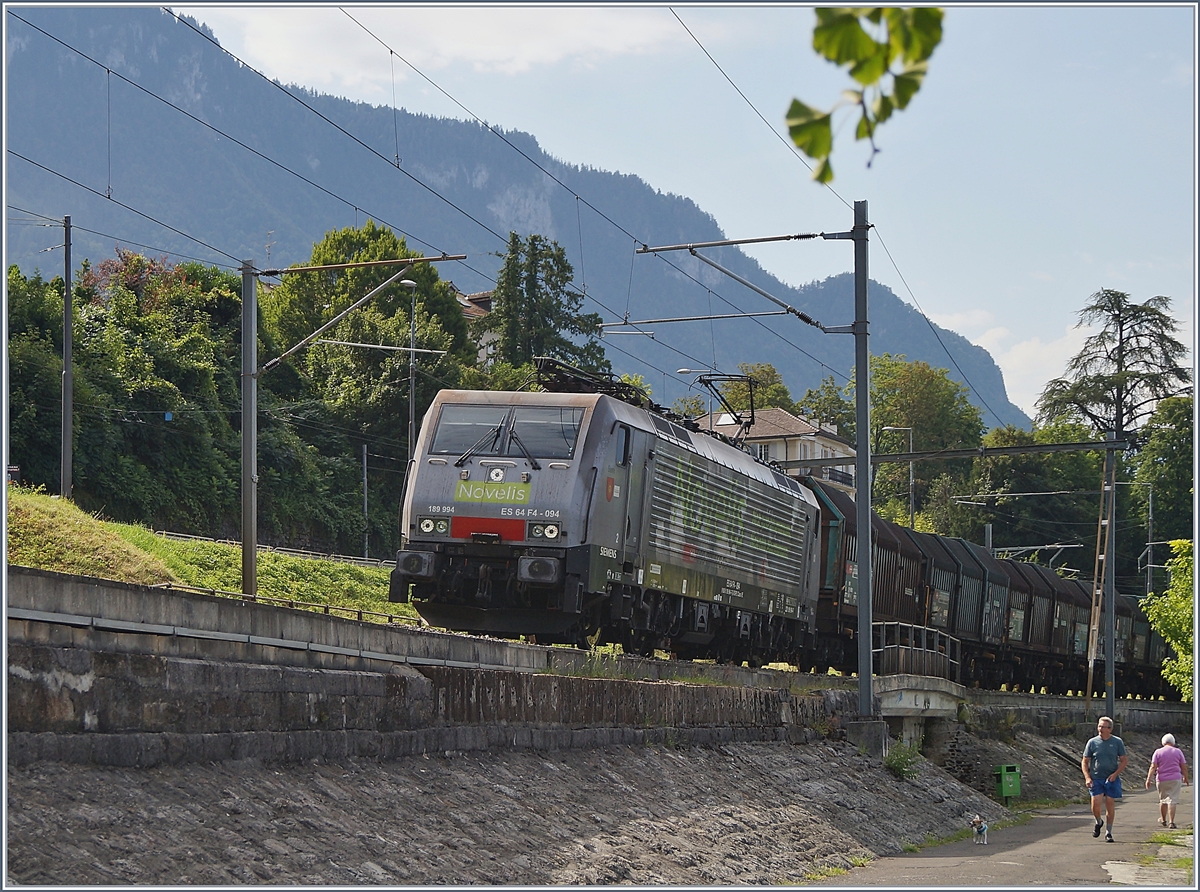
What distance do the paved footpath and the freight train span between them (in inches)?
208

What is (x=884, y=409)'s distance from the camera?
108 m

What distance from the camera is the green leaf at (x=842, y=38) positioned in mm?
3326

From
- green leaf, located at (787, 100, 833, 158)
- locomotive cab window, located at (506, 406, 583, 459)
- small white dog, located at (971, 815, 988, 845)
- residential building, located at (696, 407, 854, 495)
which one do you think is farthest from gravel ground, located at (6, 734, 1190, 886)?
residential building, located at (696, 407, 854, 495)

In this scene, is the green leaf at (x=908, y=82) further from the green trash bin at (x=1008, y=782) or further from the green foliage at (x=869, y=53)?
the green trash bin at (x=1008, y=782)

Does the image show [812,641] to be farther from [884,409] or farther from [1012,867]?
[884,409]

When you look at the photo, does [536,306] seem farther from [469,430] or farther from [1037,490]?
[469,430]

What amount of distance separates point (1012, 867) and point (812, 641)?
15491 millimetres

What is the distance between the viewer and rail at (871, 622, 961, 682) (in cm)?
3069

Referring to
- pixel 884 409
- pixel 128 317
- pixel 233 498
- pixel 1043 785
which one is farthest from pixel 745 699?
pixel 884 409

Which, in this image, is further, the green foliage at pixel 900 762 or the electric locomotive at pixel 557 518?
the green foliage at pixel 900 762

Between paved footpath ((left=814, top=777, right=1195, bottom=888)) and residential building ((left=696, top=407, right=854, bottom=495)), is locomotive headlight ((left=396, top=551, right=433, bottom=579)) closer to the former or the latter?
paved footpath ((left=814, top=777, right=1195, bottom=888))

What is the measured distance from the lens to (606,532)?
67.8ft

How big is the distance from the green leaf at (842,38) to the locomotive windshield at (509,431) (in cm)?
1722

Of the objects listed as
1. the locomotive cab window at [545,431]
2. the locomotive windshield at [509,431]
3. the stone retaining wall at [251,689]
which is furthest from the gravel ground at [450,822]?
the locomotive windshield at [509,431]
